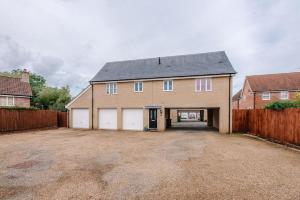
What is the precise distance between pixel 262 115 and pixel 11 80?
32.9 meters

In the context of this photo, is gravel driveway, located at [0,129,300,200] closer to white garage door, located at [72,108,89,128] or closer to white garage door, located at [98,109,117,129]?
white garage door, located at [98,109,117,129]

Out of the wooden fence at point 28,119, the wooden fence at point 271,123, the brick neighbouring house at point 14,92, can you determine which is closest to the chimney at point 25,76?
the brick neighbouring house at point 14,92

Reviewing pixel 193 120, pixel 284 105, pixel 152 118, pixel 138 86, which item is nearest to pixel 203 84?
pixel 152 118

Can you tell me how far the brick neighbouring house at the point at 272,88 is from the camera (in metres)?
27.6

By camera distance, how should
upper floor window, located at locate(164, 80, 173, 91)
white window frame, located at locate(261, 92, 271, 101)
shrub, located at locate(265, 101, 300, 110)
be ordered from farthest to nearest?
white window frame, located at locate(261, 92, 271, 101), upper floor window, located at locate(164, 80, 173, 91), shrub, located at locate(265, 101, 300, 110)

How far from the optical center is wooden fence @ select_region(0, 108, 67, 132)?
15.7m

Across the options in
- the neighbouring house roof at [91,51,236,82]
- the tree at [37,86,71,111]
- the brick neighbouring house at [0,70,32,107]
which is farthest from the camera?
the tree at [37,86,71,111]

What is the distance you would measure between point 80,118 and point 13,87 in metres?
13.7

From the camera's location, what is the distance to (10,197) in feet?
13.2

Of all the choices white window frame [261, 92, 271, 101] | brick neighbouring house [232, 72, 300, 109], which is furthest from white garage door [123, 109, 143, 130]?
white window frame [261, 92, 271, 101]

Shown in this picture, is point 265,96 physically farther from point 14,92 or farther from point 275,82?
point 14,92

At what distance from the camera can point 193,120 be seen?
39219 millimetres

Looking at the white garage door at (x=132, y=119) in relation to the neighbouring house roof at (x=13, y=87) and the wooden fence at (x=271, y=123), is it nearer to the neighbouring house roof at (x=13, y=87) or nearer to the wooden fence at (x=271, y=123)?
the wooden fence at (x=271, y=123)

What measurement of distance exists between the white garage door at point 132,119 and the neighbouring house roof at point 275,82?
22283mm
